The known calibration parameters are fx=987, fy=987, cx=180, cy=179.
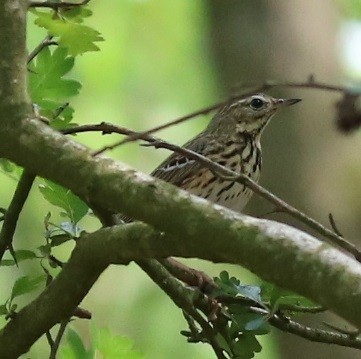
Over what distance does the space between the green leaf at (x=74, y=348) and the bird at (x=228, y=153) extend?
1276 millimetres

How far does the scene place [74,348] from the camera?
5.70ft

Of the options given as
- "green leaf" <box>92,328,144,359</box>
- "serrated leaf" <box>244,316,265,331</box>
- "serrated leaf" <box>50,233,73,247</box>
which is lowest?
"green leaf" <box>92,328,144,359</box>

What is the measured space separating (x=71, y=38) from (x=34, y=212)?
344 cm

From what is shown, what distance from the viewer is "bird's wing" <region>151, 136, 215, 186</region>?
10.4 feet

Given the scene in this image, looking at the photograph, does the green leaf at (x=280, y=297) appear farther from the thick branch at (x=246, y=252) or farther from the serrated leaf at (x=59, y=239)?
the serrated leaf at (x=59, y=239)

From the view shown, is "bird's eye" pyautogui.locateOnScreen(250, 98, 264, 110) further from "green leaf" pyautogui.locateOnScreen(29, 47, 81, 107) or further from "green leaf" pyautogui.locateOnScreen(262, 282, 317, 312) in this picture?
"green leaf" pyautogui.locateOnScreen(262, 282, 317, 312)

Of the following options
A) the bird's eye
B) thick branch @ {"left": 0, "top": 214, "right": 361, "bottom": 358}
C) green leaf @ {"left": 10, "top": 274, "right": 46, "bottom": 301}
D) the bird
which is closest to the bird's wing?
the bird

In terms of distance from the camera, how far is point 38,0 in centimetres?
178

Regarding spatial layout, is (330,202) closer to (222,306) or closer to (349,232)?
(349,232)

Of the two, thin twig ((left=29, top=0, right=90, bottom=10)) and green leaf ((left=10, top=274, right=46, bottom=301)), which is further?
green leaf ((left=10, top=274, right=46, bottom=301))

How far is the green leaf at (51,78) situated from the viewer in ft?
6.12

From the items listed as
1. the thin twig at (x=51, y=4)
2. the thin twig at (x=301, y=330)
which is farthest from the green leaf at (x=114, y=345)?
the thin twig at (x=51, y=4)

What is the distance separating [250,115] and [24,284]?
1852 mm

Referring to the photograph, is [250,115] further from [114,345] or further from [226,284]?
[226,284]
